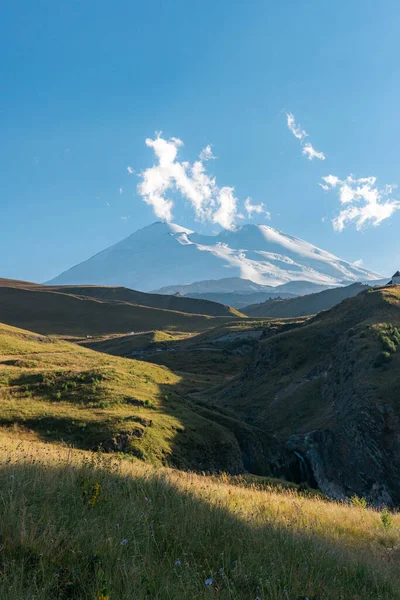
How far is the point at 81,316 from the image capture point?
174 meters

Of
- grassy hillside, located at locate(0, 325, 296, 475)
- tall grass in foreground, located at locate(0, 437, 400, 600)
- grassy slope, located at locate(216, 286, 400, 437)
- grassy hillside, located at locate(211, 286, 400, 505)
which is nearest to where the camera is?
tall grass in foreground, located at locate(0, 437, 400, 600)

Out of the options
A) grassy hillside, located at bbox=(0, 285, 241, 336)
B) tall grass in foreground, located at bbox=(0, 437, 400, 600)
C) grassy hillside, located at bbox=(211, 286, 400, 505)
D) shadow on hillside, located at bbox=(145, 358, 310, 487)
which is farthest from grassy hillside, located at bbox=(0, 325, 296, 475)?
grassy hillside, located at bbox=(0, 285, 241, 336)

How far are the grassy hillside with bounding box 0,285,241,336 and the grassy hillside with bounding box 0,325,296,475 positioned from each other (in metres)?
124

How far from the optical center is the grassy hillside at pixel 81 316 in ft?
520

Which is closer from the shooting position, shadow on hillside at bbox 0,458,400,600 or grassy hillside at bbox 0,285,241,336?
shadow on hillside at bbox 0,458,400,600

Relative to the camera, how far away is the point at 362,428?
3188 cm

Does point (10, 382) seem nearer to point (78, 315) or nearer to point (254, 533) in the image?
point (254, 533)

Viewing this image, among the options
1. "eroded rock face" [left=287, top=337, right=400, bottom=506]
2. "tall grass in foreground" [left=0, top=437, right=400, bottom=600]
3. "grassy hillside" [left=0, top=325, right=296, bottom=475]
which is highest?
"tall grass in foreground" [left=0, top=437, right=400, bottom=600]

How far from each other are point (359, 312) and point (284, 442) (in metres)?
28.5

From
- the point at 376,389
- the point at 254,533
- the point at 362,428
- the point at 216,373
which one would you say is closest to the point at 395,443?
the point at 362,428

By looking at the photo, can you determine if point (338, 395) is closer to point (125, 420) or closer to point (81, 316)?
point (125, 420)

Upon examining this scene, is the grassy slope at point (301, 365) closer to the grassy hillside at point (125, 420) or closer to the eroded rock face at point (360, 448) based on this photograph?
the eroded rock face at point (360, 448)

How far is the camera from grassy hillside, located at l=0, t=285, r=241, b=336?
6245 inches

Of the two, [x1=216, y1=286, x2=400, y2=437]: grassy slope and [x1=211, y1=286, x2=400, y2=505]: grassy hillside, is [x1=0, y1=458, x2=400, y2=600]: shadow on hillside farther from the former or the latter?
[x1=216, y1=286, x2=400, y2=437]: grassy slope
